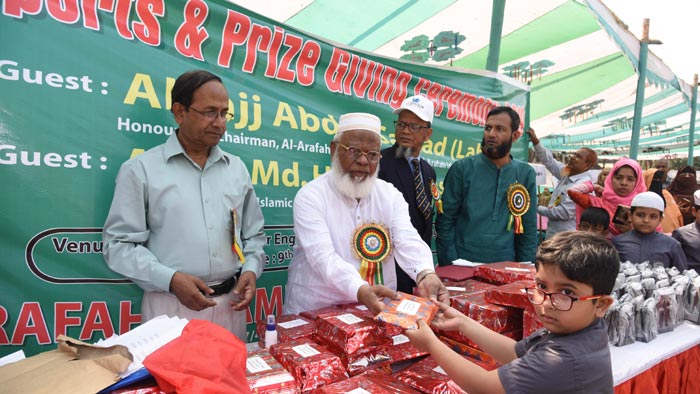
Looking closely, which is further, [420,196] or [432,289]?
[420,196]

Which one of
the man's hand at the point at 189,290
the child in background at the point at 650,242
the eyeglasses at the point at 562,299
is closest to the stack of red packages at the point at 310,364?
the man's hand at the point at 189,290

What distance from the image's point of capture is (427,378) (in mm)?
1351

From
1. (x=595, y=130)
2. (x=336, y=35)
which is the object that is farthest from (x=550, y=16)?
(x=595, y=130)

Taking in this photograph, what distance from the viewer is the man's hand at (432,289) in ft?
5.92

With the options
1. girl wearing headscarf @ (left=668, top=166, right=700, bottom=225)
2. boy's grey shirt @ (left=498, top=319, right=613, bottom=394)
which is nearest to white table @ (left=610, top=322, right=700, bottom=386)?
boy's grey shirt @ (left=498, top=319, right=613, bottom=394)

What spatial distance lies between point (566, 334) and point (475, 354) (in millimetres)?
440

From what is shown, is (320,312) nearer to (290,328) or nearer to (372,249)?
(290,328)

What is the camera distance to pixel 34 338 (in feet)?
7.01

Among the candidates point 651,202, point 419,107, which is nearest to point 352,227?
point 419,107

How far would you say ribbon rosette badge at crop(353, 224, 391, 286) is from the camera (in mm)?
2123

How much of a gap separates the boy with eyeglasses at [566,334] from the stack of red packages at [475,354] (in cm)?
29

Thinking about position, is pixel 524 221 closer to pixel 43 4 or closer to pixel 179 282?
pixel 179 282

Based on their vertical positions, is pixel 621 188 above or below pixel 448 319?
above

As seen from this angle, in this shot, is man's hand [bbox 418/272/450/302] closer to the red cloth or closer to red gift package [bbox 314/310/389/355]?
red gift package [bbox 314/310/389/355]
